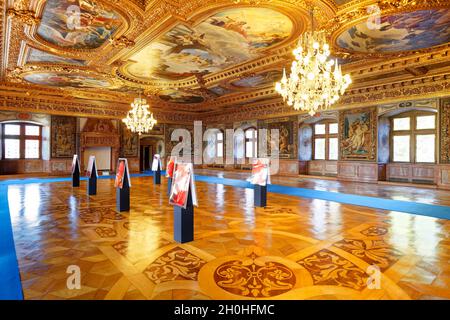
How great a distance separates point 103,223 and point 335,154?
11.7 meters

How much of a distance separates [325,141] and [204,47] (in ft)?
28.6

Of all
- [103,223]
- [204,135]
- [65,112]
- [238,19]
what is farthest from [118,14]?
[204,135]

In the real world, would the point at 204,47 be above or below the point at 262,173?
above

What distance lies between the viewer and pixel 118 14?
18.7 ft

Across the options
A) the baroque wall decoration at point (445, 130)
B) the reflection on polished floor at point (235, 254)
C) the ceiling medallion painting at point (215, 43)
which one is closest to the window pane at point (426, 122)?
the baroque wall decoration at point (445, 130)

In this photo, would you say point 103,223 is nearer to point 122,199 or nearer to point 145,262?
point 122,199

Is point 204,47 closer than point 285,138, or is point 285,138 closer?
point 204,47

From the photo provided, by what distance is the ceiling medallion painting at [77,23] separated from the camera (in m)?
5.39

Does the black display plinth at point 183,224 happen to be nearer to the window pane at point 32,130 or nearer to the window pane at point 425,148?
the window pane at point 425,148

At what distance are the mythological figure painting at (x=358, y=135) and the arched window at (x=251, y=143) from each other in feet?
17.5

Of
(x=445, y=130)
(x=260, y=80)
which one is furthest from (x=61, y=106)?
(x=445, y=130)

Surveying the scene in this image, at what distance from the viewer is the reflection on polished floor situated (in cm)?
242

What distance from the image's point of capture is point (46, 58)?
28.1 feet

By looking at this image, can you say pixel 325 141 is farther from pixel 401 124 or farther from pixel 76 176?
pixel 76 176
